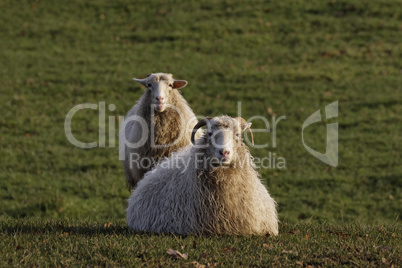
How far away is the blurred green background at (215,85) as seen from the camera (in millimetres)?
14273

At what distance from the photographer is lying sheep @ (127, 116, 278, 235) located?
700 cm

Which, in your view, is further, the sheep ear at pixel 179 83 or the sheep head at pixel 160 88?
the sheep ear at pixel 179 83

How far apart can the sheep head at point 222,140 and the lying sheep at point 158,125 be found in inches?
73.6

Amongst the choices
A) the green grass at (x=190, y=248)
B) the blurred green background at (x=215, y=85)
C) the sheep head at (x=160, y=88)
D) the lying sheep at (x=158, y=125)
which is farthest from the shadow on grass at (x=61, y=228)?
the blurred green background at (x=215, y=85)

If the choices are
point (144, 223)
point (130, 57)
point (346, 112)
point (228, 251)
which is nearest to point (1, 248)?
point (144, 223)

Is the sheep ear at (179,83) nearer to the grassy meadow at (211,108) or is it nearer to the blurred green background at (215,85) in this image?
the grassy meadow at (211,108)

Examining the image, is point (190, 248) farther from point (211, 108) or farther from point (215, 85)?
point (215, 85)

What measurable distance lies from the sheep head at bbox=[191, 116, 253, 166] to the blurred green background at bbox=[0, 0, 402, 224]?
21.0ft

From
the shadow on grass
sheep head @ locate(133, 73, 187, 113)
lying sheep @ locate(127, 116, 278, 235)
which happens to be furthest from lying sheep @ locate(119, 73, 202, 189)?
lying sheep @ locate(127, 116, 278, 235)

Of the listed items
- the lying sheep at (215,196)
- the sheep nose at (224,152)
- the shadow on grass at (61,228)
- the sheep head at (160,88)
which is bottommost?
the shadow on grass at (61,228)

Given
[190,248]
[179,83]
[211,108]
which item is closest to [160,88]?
[179,83]

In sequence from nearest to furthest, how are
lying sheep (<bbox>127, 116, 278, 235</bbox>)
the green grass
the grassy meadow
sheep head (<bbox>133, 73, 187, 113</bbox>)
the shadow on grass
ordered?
the green grass, the grassy meadow, lying sheep (<bbox>127, 116, 278, 235</bbox>), the shadow on grass, sheep head (<bbox>133, 73, 187, 113</bbox>)

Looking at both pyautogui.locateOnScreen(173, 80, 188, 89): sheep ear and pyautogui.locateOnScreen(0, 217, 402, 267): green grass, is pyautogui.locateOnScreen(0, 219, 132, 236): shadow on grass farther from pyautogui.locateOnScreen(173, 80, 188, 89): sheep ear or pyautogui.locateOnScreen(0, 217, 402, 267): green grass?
pyautogui.locateOnScreen(173, 80, 188, 89): sheep ear

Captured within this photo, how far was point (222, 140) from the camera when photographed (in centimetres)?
680
